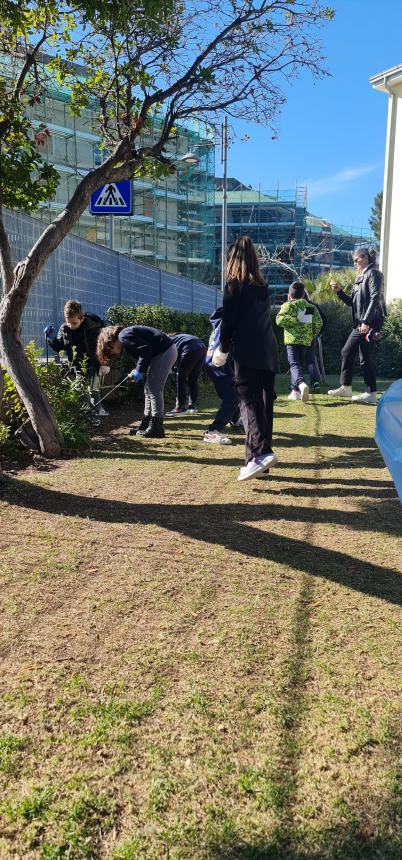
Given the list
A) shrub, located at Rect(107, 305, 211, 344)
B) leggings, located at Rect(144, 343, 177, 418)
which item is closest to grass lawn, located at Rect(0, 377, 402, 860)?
leggings, located at Rect(144, 343, 177, 418)

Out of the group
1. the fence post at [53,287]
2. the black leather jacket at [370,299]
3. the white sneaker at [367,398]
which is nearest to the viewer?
the fence post at [53,287]

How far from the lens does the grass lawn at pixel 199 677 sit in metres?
1.72

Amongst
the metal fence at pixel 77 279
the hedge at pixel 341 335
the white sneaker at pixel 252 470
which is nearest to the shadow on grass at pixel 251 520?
the white sneaker at pixel 252 470

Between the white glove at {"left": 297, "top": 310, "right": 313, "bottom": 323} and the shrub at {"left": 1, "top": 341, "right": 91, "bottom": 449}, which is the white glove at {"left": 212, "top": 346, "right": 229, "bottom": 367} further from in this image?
the white glove at {"left": 297, "top": 310, "right": 313, "bottom": 323}

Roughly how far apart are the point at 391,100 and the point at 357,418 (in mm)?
14354

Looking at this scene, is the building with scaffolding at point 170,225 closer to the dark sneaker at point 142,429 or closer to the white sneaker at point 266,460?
the dark sneaker at point 142,429

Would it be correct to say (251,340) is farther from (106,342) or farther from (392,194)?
(392,194)

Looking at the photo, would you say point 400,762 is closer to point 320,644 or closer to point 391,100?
point 320,644

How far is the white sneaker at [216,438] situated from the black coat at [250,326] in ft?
5.94

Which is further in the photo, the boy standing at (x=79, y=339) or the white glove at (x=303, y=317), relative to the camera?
the white glove at (x=303, y=317)

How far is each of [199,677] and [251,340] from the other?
326cm

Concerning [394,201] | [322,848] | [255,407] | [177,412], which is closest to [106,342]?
[255,407]

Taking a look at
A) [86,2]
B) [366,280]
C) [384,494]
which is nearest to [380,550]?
[384,494]

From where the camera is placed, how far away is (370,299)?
962 cm
